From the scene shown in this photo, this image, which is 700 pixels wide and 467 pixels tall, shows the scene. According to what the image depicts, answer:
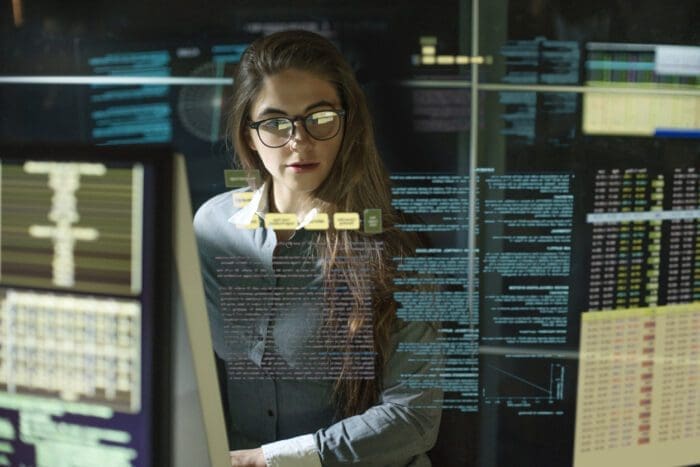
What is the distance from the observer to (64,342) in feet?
2.93

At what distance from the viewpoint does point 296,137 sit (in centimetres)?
145

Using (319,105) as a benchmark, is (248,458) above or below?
below

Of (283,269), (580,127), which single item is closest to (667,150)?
(580,127)

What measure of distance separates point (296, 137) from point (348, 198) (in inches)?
6.7

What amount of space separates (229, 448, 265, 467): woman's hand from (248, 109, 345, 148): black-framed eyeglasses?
68cm

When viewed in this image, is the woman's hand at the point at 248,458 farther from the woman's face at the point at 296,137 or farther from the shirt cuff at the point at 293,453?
the woman's face at the point at 296,137

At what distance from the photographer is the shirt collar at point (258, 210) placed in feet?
4.85

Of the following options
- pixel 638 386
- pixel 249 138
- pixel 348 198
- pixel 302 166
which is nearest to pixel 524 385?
pixel 638 386

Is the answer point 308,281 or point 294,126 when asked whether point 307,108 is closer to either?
point 294,126

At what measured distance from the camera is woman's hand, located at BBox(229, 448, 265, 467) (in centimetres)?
152

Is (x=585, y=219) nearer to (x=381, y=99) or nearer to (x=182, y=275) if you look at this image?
(x=381, y=99)

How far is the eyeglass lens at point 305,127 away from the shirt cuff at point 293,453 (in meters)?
0.65

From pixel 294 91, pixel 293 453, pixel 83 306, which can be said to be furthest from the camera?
pixel 293 453

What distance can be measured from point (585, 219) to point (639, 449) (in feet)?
1.94
